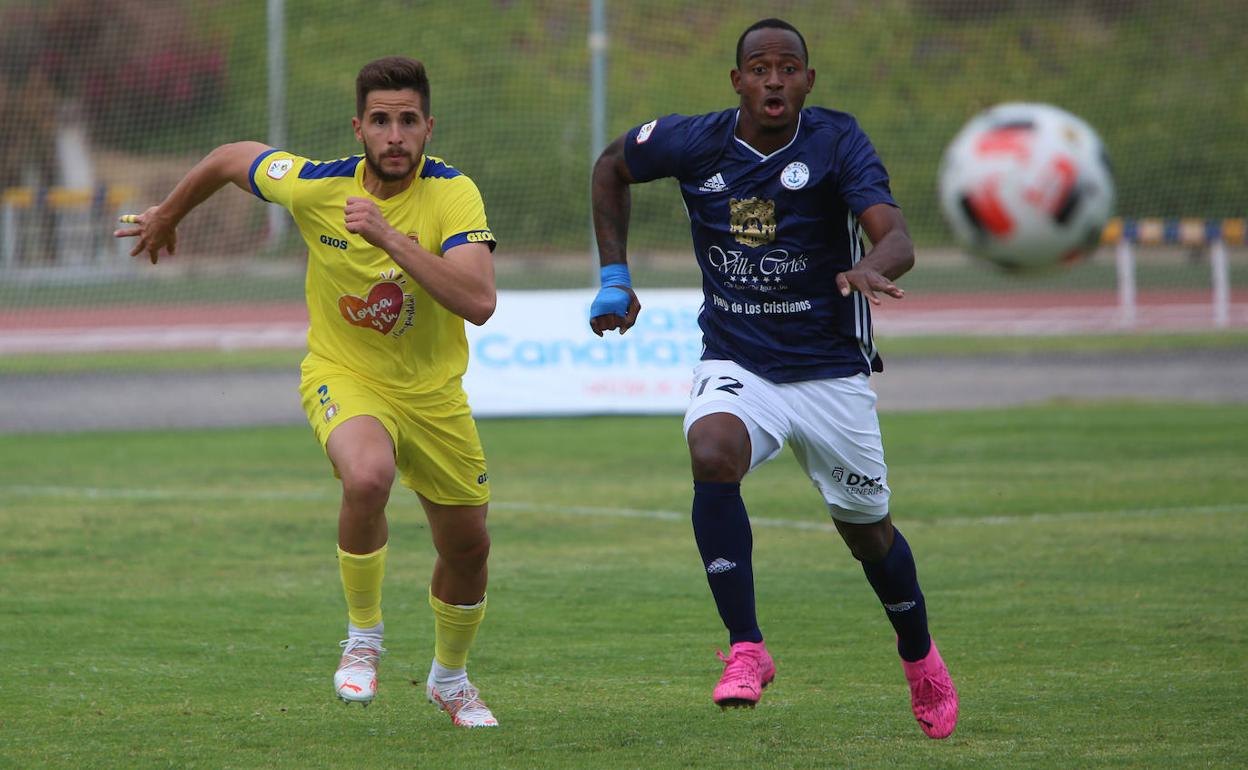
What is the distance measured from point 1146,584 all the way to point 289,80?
17.4 metres

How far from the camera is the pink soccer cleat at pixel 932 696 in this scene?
17.4 ft

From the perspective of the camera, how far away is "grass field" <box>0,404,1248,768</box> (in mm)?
5254

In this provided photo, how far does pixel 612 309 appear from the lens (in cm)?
558

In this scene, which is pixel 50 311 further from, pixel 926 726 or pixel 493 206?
pixel 926 726

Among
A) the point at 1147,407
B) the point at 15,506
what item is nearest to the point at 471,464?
the point at 15,506

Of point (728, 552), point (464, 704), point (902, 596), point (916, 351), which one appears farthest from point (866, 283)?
point (916, 351)

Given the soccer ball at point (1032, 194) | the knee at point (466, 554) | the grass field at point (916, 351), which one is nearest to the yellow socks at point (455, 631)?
the knee at point (466, 554)

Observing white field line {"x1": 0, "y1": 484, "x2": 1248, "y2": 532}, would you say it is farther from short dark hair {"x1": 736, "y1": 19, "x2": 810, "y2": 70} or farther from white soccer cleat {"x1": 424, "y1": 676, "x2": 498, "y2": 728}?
short dark hair {"x1": 736, "y1": 19, "x2": 810, "y2": 70}

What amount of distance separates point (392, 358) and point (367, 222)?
686 millimetres

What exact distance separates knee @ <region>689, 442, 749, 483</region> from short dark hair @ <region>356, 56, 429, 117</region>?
144 centimetres

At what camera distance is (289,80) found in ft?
75.4

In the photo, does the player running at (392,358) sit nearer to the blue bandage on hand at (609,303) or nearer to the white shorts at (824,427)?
the blue bandage on hand at (609,303)

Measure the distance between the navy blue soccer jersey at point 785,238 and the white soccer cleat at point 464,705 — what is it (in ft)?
4.70

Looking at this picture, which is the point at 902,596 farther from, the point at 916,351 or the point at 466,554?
the point at 916,351
